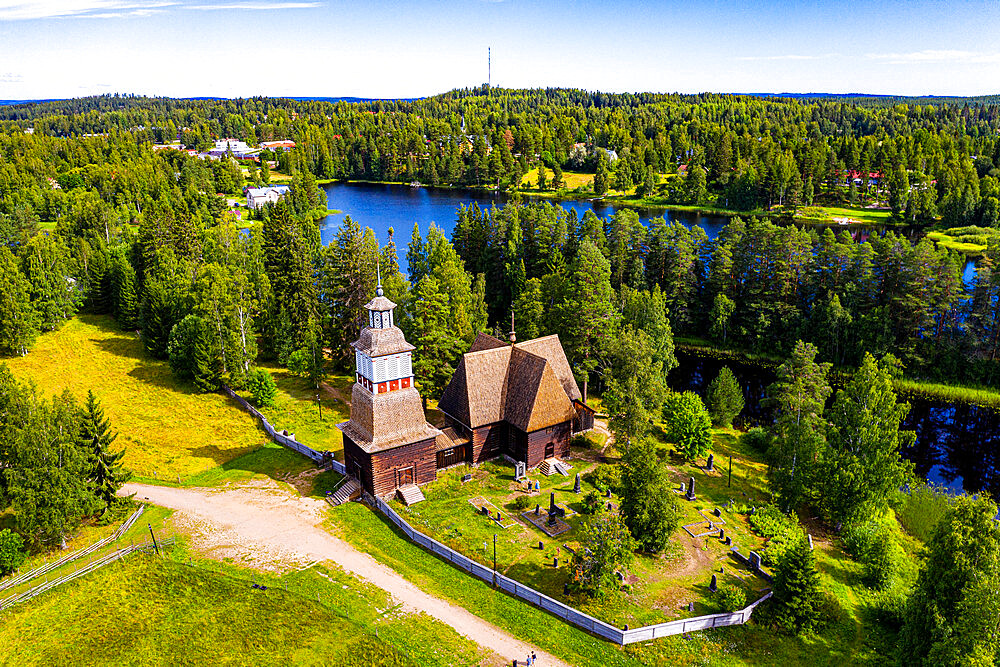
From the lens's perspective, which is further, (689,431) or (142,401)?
(142,401)

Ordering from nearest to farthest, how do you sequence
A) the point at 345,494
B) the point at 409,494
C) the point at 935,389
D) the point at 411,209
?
1. the point at 409,494
2. the point at 345,494
3. the point at 935,389
4. the point at 411,209

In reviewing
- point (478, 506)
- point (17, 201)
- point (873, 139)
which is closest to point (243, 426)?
point (478, 506)

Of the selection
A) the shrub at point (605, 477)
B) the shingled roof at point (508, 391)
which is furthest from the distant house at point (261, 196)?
the shrub at point (605, 477)

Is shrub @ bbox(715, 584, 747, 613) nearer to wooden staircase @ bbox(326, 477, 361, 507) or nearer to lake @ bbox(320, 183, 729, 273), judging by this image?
wooden staircase @ bbox(326, 477, 361, 507)

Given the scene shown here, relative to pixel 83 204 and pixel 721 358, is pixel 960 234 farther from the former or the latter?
pixel 83 204

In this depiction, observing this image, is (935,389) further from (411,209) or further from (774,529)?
(411,209)

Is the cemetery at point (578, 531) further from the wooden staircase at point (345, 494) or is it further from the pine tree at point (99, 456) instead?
the pine tree at point (99, 456)

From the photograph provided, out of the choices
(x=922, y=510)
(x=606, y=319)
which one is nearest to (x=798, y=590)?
(x=922, y=510)

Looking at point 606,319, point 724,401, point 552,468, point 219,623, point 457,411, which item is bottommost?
point 219,623
